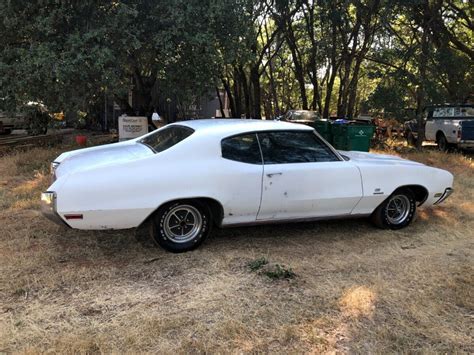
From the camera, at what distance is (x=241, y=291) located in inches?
160

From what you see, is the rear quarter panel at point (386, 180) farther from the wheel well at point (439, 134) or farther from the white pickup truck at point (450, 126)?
the wheel well at point (439, 134)

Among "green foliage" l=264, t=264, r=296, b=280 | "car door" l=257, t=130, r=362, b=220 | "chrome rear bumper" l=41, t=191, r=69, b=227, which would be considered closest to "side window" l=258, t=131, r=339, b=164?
"car door" l=257, t=130, r=362, b=220

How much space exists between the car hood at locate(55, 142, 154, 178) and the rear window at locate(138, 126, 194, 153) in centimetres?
10

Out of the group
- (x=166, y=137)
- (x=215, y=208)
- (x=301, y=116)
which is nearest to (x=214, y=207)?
(x=215, y=208)

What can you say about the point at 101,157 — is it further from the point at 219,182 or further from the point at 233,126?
the point at 233,126

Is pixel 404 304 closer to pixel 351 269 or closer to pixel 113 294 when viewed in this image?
pixel 351 269

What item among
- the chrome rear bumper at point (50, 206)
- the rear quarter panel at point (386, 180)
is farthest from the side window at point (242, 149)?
the chrome rear bumper at point (50, 206)

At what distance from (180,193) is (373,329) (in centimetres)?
215

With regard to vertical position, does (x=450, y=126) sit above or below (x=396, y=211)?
above

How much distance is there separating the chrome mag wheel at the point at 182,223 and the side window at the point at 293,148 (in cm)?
95

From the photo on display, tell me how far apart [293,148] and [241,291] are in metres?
1.87

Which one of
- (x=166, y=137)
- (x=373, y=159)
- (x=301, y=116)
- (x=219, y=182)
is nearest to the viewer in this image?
(x=219, y=182)

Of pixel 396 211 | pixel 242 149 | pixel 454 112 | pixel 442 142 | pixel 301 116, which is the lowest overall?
pixel 396 211

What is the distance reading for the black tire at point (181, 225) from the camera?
4.68 metres
